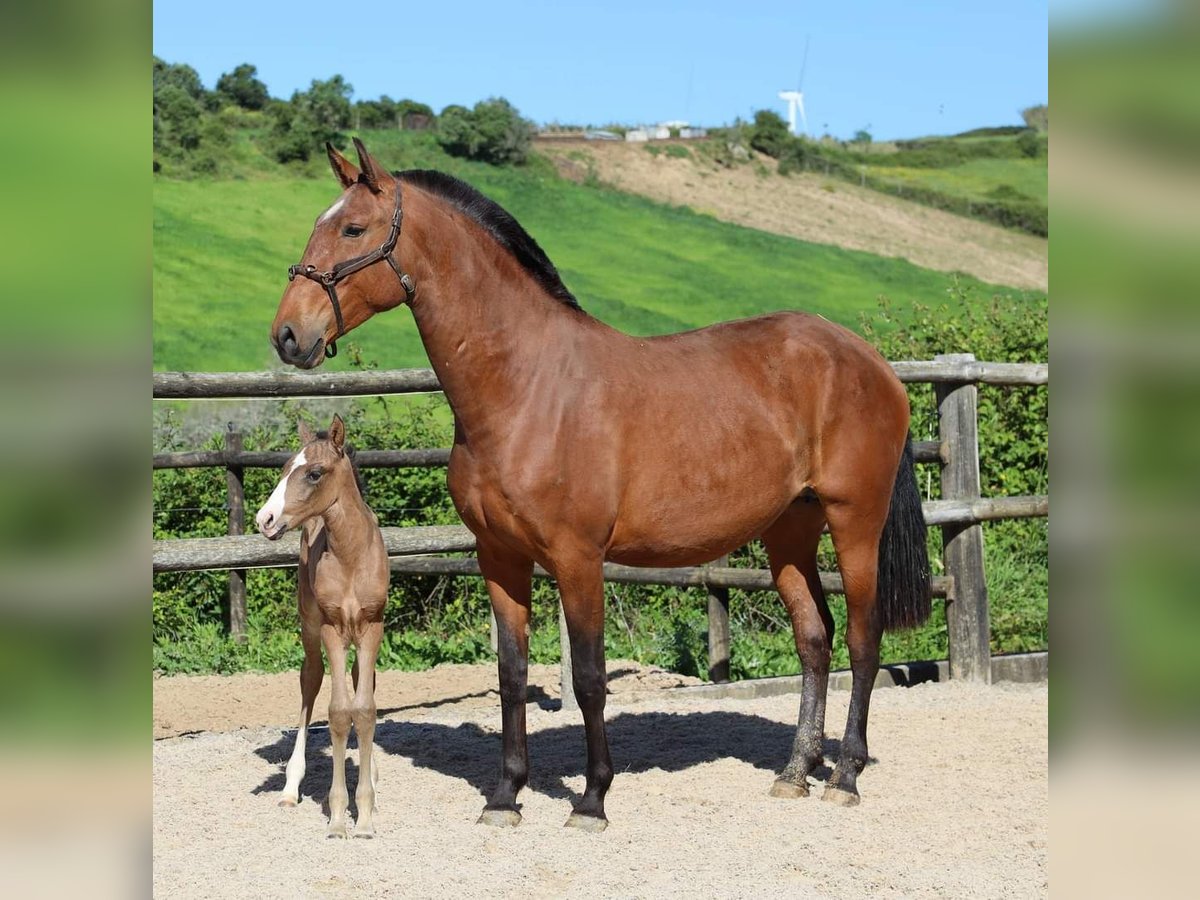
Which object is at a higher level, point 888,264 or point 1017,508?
point 888,264

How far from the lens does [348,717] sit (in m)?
4.43

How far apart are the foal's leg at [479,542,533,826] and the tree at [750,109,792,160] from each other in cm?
5554

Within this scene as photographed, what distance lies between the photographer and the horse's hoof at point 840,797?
5023 mm

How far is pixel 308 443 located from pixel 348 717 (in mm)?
982

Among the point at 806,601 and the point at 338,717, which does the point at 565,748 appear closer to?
the point at 806,601

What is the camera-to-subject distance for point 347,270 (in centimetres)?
422

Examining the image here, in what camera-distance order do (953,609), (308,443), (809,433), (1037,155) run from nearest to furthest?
(308,443)
(809,433)
(953,609)
(1037,155)

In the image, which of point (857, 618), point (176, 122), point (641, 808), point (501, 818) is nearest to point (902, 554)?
point (857, 618)
